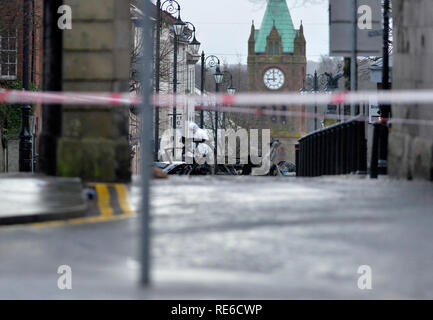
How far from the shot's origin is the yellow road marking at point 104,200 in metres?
11.0

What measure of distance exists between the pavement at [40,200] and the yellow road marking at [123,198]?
432mm

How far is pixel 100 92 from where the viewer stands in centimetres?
1458

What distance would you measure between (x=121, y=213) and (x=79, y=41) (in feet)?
14.1

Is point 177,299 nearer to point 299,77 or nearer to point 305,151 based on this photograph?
point 305,151

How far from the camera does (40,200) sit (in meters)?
11.5

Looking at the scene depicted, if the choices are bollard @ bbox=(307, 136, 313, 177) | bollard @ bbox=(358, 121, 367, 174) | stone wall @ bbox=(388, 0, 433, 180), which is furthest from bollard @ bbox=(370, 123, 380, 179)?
bollard @ bbox=(307, 136, 313, 177)

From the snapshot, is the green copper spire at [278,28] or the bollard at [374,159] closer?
the bollard at [374,159]

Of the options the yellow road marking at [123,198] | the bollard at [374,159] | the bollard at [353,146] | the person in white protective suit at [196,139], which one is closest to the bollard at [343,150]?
the bollard at [353,146]

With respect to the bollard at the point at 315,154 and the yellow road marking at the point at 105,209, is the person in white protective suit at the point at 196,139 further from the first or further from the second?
the yellow road marking at the point at 105,209

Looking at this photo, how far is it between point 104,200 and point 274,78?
186410mm

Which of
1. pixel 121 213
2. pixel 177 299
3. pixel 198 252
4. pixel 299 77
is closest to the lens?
pixel 177 299

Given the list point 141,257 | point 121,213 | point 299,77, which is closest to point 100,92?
point 121,213

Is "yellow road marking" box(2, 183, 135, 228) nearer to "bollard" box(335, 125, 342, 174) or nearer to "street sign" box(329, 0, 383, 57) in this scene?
"bollard" box(335, 125, 342, 174)

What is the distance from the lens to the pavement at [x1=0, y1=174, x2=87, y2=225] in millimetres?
10195
